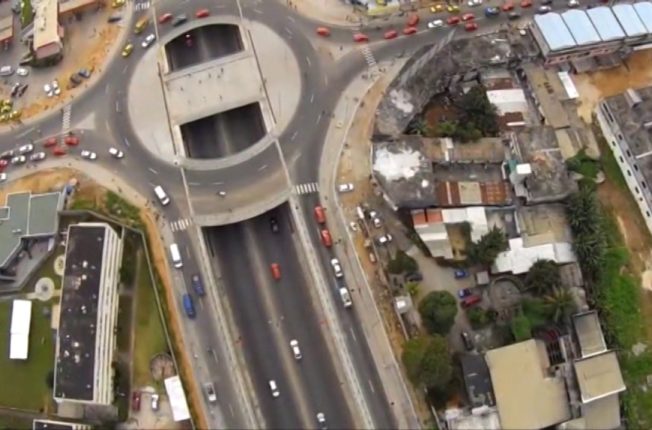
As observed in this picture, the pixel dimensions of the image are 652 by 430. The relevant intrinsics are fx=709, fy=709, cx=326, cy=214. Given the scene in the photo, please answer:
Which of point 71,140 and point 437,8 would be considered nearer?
point 71,140

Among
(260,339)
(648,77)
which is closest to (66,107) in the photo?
(260,339)

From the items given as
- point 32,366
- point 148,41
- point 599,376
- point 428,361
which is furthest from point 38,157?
point 599,376

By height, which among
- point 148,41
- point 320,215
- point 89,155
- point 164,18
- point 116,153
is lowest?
point 320,215

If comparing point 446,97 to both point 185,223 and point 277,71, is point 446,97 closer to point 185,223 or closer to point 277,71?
point 277,71

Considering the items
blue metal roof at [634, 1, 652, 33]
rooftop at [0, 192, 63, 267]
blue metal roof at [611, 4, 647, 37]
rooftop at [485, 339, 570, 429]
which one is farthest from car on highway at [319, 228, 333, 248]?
blue metal roof at [634, 1, 652, 33]

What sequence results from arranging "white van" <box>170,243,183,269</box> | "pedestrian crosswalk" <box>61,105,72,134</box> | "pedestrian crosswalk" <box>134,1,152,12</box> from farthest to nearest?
"pedestrian crosswalk" <box>134,1,152,12</box>
"pedestrian crosswalk" <box>61,105,72,134</box>
"white van" <box>170,243,183,269</box>

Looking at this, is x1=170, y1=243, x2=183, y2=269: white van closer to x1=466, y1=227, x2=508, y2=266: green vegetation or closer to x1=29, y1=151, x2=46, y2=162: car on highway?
x1=29, y1=151, x2=46, y2=162: car on highway

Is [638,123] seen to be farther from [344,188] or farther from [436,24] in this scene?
[344,188]

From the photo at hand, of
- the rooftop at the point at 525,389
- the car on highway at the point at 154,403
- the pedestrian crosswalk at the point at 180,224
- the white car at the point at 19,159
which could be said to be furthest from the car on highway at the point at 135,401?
the rooftop at the point at 525,389
